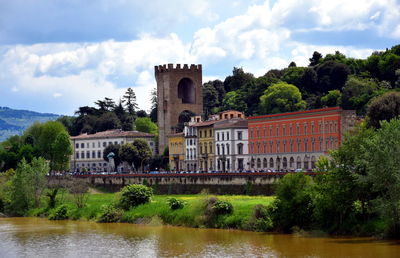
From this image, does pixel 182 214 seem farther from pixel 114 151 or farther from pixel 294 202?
pixel 114 151

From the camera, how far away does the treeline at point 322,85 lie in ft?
402

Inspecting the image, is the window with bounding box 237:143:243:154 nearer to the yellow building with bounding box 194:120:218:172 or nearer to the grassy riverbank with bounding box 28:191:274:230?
the yellow building with bounding box 194:120:218:172

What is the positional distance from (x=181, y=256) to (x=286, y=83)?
301ft

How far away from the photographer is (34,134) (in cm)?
15225

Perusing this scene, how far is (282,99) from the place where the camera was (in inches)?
5167

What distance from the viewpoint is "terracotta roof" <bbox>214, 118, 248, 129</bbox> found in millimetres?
109919

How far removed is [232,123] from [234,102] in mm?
37753

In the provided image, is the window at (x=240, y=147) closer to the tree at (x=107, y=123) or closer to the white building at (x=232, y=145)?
the white building at (x=232, y=145)

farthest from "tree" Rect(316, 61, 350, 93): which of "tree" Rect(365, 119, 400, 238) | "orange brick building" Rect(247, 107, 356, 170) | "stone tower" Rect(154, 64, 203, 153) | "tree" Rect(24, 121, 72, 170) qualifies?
"tree" Rect(365, 119, 400, 238)

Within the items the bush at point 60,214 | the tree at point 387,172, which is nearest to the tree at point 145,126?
the bush at point 60,214

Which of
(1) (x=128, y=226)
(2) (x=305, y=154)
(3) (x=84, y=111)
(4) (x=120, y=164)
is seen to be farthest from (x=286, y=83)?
(1) (x=128, y=226)

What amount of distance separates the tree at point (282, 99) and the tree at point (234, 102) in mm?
11165

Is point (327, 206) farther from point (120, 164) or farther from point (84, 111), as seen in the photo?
point (84, 111)

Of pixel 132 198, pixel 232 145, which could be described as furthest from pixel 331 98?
pixel 132 198
